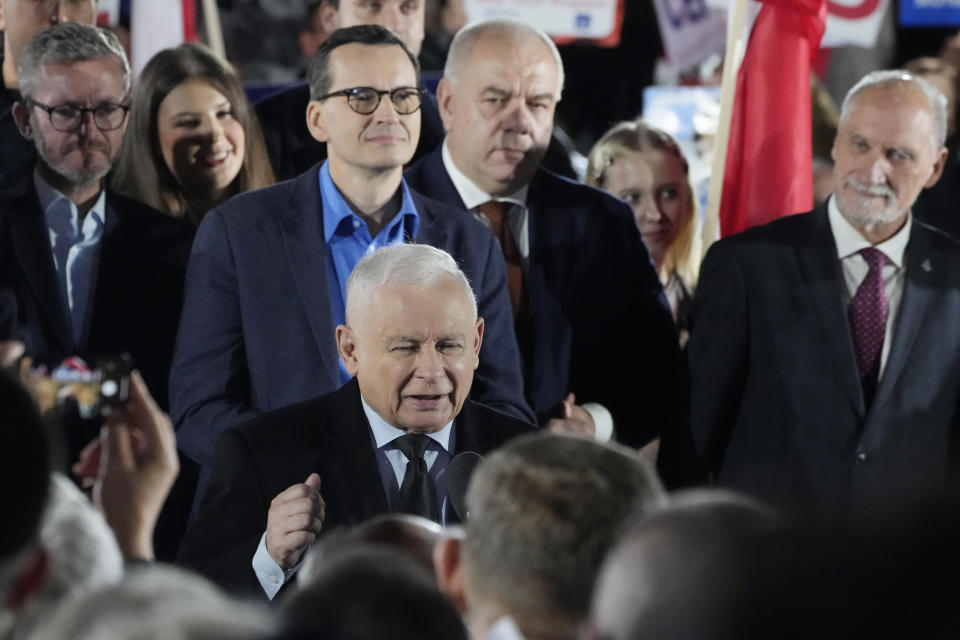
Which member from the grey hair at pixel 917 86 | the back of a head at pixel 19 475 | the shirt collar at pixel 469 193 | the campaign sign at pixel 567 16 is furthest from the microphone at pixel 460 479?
the campaign sign at pixel 567 16

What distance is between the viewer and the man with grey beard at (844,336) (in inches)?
167

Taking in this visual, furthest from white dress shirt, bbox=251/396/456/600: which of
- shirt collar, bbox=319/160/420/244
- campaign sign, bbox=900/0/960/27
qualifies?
campaign sign, bbox=900/0/960/27

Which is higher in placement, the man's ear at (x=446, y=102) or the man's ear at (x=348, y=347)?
the man's ear at (x=446, y=102)

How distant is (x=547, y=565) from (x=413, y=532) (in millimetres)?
264

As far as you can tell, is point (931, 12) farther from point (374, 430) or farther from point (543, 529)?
point (543, 529)

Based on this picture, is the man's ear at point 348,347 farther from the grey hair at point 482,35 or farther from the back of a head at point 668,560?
the back of a head at point 668,560

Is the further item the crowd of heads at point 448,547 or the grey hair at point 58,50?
the grey hair at point 58,50

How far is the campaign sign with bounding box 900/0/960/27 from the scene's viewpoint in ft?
30.8

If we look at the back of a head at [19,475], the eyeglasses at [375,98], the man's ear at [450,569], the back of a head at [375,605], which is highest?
the eyeglasses at [375,98]

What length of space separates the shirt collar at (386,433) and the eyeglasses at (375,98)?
3.12 ft

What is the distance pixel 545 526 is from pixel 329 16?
151 inches

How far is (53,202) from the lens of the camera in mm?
4160

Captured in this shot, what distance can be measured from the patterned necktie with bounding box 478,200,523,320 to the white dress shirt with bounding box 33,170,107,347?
105cm

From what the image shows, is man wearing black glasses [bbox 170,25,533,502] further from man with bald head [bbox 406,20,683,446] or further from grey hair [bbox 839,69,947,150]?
grey hair [bbox 839,69,947,150]
